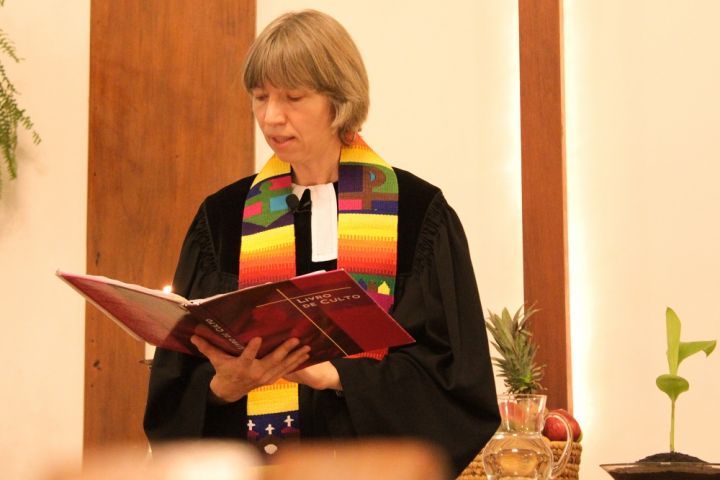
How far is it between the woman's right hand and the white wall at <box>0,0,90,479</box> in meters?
2.05

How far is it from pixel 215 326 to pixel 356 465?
52.8 inches

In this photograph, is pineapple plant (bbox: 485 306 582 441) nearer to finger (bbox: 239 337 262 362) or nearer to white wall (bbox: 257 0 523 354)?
white wall (bbox: 257 0 523 354)

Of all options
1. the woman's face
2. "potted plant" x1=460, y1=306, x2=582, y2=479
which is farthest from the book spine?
"potted plant" x1=460, y1=306, x2=582, y2=479

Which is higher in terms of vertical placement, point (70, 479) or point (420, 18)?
point (420, 18)

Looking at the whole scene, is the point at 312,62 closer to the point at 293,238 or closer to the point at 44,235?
the point at 293,238

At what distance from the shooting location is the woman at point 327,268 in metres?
2.09

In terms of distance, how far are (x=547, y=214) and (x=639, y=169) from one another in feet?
1.10

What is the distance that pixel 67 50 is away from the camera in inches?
158

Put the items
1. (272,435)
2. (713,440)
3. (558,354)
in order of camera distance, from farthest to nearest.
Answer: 1. (558,354)
2. (713,440)
3. (272,435)

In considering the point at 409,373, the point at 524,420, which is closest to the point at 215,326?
the point at 409,373

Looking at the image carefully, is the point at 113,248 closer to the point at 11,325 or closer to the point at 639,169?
the point at 11,325

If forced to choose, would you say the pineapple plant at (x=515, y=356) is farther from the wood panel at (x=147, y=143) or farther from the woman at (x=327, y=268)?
the wood panel at (x=147, y=143)

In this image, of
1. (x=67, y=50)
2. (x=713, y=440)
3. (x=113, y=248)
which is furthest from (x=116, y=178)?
(x=713, y=440)

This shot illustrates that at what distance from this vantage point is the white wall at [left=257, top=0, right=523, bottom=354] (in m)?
3.74
